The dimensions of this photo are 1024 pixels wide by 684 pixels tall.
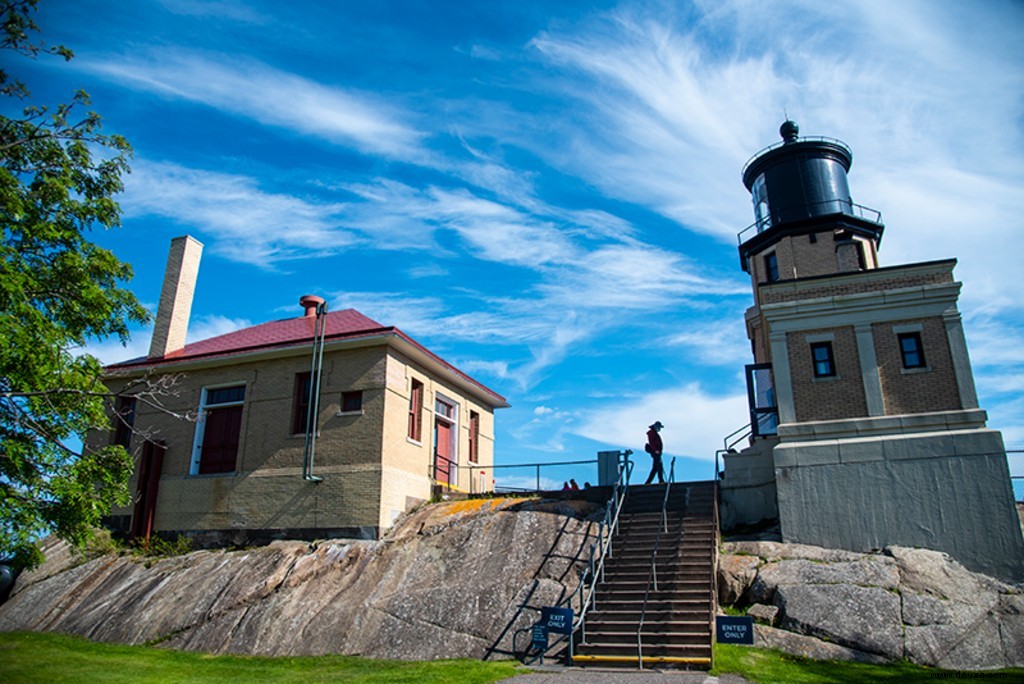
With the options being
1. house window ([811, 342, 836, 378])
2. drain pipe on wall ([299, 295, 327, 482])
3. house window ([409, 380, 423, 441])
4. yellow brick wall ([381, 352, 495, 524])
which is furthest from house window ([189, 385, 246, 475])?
house window ([811, 342, 836, 378])

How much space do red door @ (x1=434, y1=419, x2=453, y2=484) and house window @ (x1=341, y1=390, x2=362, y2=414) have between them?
118 inches

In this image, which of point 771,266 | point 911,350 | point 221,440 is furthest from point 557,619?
point 771,266

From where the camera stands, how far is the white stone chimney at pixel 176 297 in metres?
23.1

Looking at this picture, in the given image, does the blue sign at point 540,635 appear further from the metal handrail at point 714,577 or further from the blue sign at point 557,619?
the metal handrail at point 714,577

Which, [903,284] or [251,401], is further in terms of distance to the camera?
[251,401]

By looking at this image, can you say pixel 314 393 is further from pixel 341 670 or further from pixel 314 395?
pixel 341 670

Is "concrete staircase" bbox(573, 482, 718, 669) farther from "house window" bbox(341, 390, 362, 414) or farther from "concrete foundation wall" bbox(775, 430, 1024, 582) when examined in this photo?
"house window" bbox(341, 390, 362, 414)

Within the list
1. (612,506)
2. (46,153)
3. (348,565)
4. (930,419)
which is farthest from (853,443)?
(46,153)

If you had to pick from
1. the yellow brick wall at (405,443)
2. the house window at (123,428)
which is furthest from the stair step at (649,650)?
the house window at (123,428)

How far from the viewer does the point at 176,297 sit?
76.8 feet

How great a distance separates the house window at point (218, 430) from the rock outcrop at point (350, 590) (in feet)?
9.06

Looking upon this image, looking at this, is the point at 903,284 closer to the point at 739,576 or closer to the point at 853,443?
the point at 853,443

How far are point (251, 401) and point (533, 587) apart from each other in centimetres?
1053

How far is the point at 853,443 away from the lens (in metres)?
17.2
